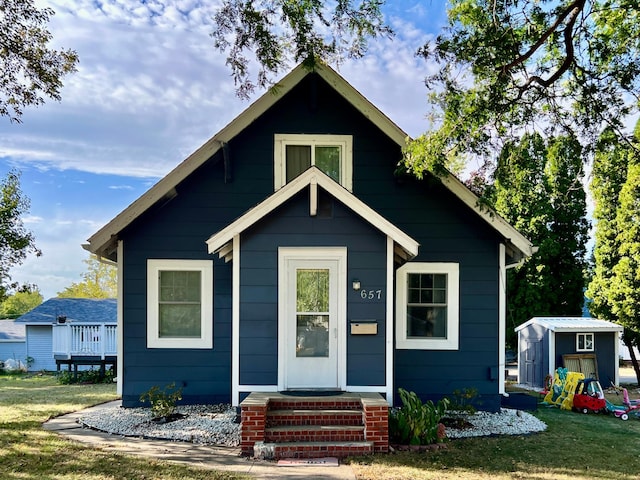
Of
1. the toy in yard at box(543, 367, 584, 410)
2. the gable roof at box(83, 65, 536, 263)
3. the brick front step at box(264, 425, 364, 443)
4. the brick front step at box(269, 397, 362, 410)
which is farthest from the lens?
the toy in yard at box(543, 367, 584, 410)

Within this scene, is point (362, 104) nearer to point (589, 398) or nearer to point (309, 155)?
point (309, 155)

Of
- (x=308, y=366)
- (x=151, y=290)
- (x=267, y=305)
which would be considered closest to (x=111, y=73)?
(x=151, y=290)

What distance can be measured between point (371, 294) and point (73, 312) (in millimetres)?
21346

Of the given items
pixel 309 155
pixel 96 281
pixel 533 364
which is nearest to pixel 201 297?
pixel 309 155

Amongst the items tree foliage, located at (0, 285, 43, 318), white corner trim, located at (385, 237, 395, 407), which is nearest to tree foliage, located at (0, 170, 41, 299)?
white corner trim, located at (385, 237, 395, 407)

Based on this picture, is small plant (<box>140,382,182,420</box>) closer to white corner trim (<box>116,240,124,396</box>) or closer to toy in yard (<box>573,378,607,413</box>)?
white corner trim (<box>116,240,124,396</box>)

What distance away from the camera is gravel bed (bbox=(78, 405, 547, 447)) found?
6.45 meters

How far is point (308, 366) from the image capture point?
6805 millimetres

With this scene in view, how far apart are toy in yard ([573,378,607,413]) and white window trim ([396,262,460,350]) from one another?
4.14 meters

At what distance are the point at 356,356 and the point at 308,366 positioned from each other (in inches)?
29.1

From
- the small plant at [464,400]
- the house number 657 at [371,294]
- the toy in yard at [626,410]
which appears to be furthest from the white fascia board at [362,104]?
the toy in yard at [626,410]

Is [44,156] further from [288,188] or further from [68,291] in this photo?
[68,291]

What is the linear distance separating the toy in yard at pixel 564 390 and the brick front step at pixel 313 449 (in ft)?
22.5

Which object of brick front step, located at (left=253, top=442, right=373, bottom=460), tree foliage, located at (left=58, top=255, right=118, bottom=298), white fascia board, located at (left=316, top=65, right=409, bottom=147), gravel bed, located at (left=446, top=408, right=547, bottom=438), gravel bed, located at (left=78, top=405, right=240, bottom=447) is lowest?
gravel bed, located at (left=446, top=408, right=547, bottom=438)
